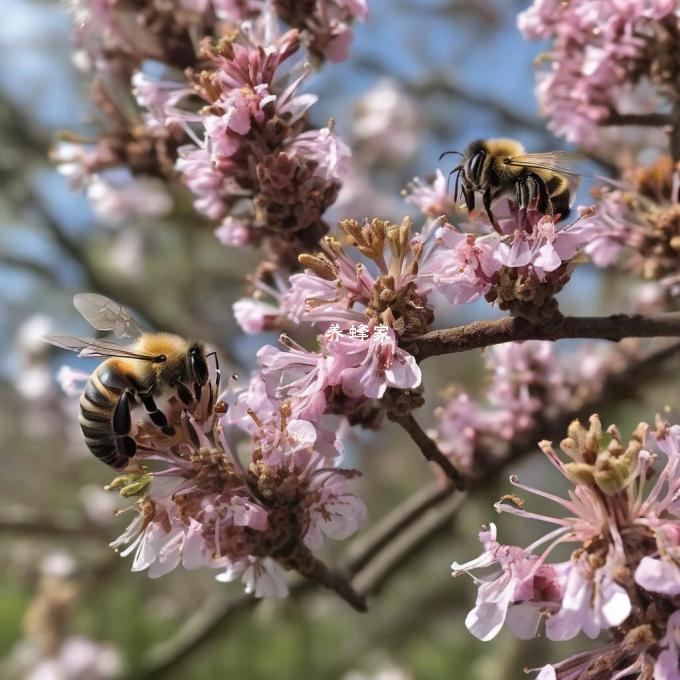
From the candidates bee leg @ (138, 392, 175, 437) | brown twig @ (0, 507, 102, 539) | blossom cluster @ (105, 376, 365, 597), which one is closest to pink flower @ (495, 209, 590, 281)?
blossom cluster @ (105, 376, 365, 597)

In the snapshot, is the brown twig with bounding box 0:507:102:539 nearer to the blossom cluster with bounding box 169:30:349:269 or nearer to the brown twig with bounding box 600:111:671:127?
the blossom cluster with bounding box 169:30:349:269

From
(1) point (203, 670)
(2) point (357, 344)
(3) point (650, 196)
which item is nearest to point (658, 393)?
(3) point (650, 196)

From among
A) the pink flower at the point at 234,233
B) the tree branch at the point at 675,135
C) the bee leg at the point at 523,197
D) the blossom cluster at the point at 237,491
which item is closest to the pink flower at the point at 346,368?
the blossom cluster at the point at 237,491

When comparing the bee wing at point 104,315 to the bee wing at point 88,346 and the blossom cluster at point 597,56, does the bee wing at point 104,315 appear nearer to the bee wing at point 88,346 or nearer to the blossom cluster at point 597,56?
the bee wing at point 88,346

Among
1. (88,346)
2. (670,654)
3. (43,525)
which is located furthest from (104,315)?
(43,525)

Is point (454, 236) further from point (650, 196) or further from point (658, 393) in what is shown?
point (658, 393)

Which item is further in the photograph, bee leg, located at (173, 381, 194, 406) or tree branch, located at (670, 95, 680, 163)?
tree branch, located at (670, 95, 680, 163)
